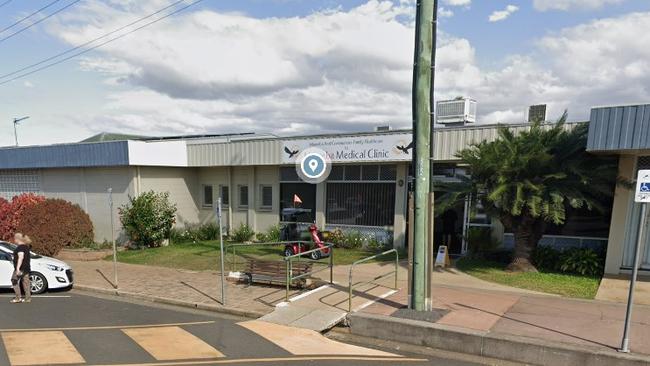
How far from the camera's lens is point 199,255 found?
15.8 metres

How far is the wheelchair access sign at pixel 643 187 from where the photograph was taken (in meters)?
5.77

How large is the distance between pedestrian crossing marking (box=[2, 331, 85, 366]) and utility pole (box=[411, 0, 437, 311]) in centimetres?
571

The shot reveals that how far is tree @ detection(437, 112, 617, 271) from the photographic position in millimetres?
9852

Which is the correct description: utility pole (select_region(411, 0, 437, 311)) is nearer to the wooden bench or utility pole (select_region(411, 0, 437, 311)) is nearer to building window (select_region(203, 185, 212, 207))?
the wooden bench

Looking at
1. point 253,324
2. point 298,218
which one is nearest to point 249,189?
point 298,218

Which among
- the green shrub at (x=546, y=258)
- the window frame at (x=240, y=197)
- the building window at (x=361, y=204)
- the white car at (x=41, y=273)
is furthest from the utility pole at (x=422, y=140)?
the window frame at (x=240, y=197)

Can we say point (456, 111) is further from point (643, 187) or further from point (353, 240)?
point (643, 187)

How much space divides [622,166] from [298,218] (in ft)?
37.0

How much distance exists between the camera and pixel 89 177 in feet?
64.1

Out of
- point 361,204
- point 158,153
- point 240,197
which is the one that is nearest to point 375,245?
point 361,204

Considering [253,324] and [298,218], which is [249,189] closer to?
[298,218]

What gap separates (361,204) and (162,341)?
998 cm

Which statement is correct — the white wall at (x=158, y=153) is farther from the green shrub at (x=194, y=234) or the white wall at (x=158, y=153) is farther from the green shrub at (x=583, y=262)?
the green shrub at (x=583, y=262)

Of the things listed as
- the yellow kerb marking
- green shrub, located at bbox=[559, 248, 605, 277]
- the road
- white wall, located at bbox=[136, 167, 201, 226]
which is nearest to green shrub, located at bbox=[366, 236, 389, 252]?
green shrub, located at bbox=[559, 248, 605, 277]
